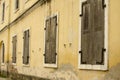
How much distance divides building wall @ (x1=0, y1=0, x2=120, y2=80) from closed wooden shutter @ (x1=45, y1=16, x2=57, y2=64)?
0.93 feet

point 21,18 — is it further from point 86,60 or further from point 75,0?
point 86,60

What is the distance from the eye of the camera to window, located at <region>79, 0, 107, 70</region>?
841cm

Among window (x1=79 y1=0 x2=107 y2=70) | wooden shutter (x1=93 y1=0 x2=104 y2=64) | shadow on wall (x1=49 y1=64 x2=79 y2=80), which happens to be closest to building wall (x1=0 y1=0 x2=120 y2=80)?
shadow on wall (x1=49 y1=64 x2=79 y2=80)

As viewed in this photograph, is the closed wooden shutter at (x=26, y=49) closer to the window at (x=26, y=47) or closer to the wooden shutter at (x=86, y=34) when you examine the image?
the window at (x=26, y=47)

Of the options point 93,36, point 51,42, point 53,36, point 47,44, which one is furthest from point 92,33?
point 47,44

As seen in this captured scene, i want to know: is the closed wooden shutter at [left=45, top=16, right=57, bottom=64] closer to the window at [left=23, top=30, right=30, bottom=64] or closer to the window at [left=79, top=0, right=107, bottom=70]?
the window at [left=79, top=0, right=107, bottom=70]

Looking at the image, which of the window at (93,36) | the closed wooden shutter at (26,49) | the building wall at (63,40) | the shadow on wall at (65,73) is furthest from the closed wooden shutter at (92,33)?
the closed wooden shutter at (26,49)

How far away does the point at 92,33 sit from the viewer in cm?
902

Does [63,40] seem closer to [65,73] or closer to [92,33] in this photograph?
[65,73]

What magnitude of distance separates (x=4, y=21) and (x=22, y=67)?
802 cm

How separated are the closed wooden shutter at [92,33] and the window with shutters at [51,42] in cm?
258

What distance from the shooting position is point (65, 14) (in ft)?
36.4

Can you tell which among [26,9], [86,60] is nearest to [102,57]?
[86,60]

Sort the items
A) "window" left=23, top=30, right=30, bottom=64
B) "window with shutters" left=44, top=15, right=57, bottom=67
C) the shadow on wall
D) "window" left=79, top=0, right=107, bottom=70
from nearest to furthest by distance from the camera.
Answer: "window" left=79, top=0, right=107, bottom=70 < the shadow on wall < "window with shutters" left=44, top=15, right=57, bottom=67 < "window" left=23, top=30, right=30, bottom=64
